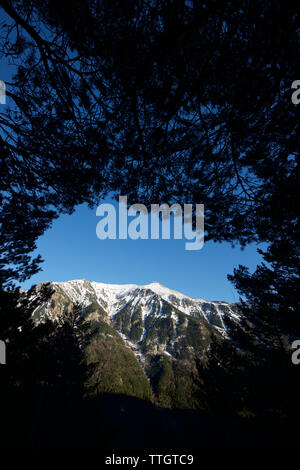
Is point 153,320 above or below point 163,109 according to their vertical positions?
below

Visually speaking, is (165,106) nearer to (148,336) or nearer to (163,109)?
(163,109)

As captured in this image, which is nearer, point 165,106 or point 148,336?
point 165,106

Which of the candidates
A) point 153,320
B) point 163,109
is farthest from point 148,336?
point 163,109

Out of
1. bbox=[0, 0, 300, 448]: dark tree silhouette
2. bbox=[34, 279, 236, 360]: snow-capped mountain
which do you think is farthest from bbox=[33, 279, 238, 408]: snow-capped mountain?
bbox=[0, 0, 300, 448]: dark tree silhouette

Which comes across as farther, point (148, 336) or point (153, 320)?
point (153, 320)

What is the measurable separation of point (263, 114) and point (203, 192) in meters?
1.84

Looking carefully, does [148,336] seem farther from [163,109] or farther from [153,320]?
[163,109]

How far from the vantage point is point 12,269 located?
7.29 m

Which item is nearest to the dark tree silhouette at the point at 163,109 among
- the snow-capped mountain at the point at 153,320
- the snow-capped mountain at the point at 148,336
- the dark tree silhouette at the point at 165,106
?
the dark tree silhouette at the point at 165,106

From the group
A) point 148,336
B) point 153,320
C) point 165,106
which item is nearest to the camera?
point 165,106

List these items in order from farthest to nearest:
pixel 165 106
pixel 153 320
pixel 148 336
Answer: pixel 153 320 < pixel 148 336 < pixel 165 106

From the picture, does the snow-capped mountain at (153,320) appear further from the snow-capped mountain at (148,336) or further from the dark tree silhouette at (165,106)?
the dark tree silhouette at (165,106)

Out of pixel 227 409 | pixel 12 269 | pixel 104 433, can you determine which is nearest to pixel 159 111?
pixel 12 269

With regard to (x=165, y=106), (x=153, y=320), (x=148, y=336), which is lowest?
(x=148, y=336)
